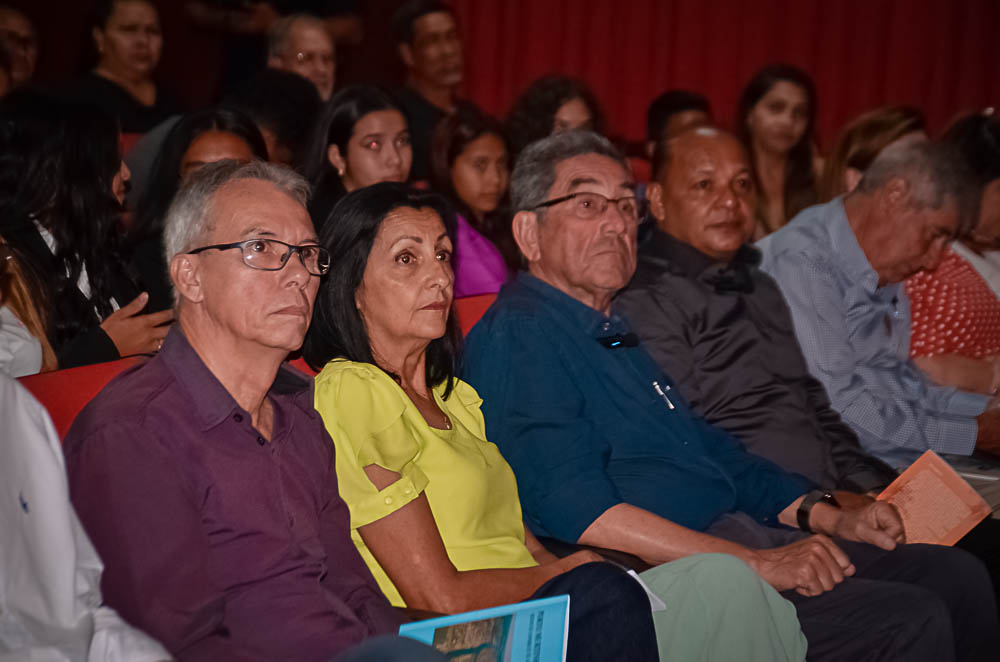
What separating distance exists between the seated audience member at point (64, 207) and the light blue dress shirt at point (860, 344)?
1.69 metres

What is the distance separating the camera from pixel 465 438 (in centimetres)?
193

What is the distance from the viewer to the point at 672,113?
4852 mm

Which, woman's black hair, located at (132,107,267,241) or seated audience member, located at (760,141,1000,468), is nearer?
seated audience member, located at (760,141,1000,468)

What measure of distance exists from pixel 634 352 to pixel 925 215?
114 centimetres

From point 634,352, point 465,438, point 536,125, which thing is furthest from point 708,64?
point 465,438

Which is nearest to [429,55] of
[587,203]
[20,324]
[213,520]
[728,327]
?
[587,203]

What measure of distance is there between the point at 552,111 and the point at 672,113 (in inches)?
29.3

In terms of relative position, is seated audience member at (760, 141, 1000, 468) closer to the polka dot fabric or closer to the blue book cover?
Result: the polka dot fabric

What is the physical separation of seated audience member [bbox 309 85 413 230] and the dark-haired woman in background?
1.80m

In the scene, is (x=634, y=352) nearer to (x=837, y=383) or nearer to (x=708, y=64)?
(x=837, y=383)

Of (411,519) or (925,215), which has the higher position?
(925,215)

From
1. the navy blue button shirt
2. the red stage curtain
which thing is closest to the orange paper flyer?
the navy blue button shirt

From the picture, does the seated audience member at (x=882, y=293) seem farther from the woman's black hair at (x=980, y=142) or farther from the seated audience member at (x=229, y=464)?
the seated audience member at (x=229, y=464)

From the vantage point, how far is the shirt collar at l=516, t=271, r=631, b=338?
2256 mm
